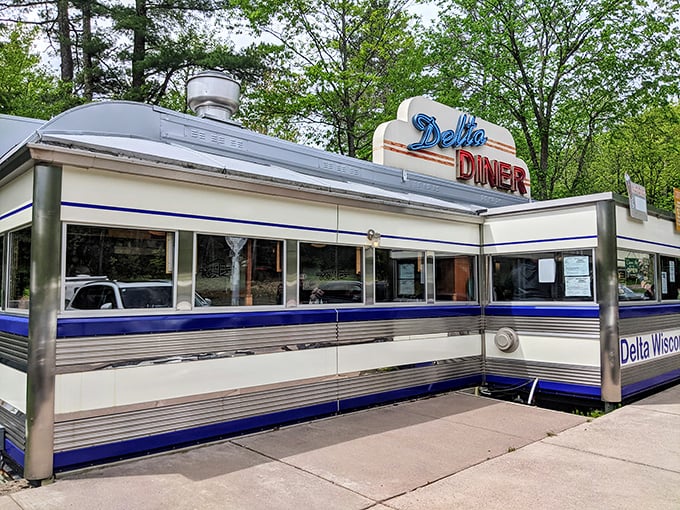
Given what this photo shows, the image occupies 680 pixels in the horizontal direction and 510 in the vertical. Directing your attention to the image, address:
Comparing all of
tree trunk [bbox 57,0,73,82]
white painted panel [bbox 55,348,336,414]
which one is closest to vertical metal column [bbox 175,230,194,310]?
white painted panel [bbox 55,348,336,414]

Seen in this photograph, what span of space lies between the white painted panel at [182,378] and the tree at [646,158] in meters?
18.8

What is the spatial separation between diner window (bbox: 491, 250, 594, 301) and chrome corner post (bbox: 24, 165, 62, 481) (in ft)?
20.7

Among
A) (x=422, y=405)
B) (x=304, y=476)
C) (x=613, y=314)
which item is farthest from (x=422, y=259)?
(x=304, y=476)

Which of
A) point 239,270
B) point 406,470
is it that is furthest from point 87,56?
point 406,470

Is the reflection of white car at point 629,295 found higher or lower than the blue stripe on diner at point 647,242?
lower

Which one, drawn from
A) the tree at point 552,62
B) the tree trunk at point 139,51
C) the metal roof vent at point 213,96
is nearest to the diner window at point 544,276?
the metal roof vent at point 213,96

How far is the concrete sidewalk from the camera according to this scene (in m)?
4.08

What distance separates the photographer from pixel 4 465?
4.82m

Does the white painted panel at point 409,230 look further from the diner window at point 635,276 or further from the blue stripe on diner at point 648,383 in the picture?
the blue stripe on diner at point 648,383

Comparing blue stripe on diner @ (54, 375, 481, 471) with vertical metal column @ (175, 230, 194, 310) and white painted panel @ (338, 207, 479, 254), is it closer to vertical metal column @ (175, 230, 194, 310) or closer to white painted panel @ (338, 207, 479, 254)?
vertical metal column @ (175, 230, 194, 310)

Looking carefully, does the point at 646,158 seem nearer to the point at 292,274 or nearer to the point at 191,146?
the point at 292,274

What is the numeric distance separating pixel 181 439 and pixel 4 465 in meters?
1.52

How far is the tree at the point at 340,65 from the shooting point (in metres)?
20.5

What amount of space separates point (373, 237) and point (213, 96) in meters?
3.16
